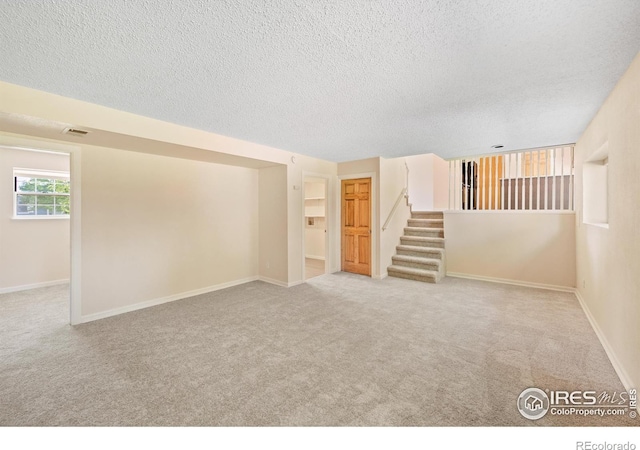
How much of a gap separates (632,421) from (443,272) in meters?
3.90

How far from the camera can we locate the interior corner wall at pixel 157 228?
134 inches

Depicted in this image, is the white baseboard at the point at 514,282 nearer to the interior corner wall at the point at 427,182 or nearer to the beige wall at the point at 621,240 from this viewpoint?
the beige wall at the point at 621,240

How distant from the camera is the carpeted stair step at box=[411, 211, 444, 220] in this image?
6.45 m

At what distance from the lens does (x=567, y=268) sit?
4477 mm

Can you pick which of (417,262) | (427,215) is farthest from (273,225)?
(427,215)

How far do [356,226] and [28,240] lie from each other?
587 centimetres

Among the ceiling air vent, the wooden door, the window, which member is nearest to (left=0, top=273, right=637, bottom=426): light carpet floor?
the window

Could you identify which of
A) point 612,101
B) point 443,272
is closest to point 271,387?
point 612,101

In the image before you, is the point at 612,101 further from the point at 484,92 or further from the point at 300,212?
the point at 300,212

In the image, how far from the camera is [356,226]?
588 centimetres

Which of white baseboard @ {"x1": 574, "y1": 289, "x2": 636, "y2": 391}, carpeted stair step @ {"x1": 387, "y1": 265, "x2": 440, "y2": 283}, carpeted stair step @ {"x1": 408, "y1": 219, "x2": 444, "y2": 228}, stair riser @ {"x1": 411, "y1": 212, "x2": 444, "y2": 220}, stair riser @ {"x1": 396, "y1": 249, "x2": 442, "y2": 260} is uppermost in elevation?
stair riser @ {"x1": 411, "y1": 212, "x2": 444, "y2": 220}

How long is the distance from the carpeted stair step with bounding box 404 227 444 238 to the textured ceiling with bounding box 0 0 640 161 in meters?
3.08

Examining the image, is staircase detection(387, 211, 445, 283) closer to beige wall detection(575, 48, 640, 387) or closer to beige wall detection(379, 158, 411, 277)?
beige wall detection(379, 158, 411, 277)

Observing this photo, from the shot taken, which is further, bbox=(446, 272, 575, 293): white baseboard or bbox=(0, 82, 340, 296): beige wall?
bbox=(446, 272, 575, 293): white baseboard
